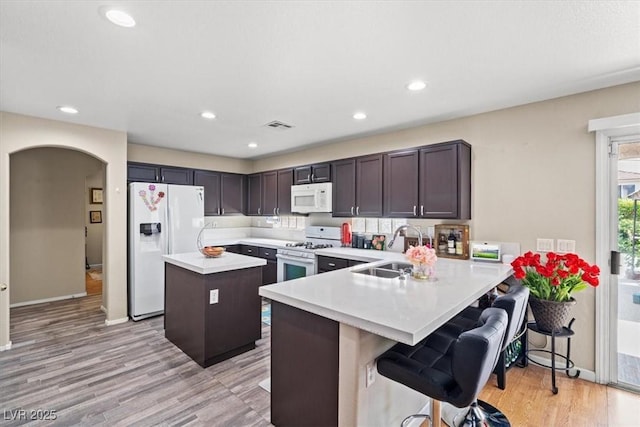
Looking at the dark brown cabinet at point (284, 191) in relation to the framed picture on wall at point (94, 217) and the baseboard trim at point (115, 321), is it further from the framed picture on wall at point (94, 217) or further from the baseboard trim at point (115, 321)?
the framed picture on wall at point (94, 217)

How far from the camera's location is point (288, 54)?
2.02m

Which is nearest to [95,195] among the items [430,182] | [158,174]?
[158,174]

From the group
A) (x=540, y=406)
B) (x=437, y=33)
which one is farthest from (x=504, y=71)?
(x=540, y=406)

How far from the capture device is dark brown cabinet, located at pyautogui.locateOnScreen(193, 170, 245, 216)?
17.5 ft

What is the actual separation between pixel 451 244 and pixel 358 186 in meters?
1.38

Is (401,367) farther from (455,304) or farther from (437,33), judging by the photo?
(437,33)

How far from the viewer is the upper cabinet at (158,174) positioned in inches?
176

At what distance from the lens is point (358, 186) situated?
4.06 metres

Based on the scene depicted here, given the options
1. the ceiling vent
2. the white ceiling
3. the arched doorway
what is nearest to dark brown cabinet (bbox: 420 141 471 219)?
the white ceiling

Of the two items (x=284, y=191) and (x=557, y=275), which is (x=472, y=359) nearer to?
(x=557, y=275)

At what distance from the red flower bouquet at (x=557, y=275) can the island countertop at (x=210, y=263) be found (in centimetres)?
246

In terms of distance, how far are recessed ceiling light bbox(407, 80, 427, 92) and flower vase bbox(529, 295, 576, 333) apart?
2.00 metres

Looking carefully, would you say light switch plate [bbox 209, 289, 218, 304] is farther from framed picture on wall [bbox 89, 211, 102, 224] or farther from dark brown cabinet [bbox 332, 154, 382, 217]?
framed picture on wall [bbox 89, 211, 102, 224]

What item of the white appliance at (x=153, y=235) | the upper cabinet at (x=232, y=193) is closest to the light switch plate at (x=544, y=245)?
the white appliance at (x=153, y=235)
